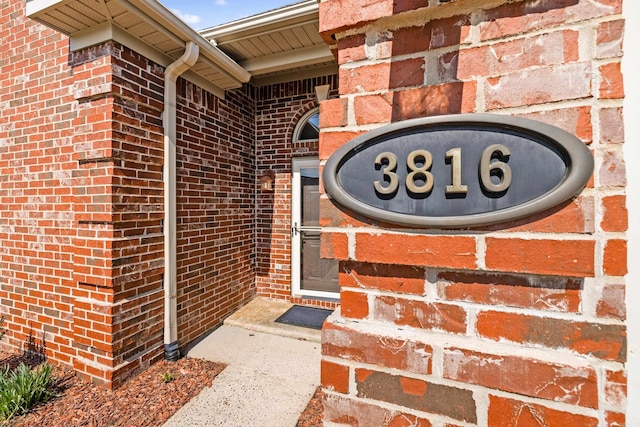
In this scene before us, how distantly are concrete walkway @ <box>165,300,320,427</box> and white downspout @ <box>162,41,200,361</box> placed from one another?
358 mm

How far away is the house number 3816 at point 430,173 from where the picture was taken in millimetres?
742

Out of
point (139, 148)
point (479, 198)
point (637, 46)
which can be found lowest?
point (479, 198)

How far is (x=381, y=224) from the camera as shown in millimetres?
854

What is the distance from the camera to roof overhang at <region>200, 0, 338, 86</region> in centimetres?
294

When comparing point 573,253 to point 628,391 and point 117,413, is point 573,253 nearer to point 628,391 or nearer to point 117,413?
point 628,391

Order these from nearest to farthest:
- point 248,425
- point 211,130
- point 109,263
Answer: point 248,425 < point 109,263 < point 211,130

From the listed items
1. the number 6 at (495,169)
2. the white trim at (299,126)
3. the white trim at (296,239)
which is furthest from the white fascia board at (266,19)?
the number 6 at (495,169)

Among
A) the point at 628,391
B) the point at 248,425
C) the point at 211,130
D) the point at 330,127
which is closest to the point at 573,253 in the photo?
the point at 628,391

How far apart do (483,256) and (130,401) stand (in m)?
2.96

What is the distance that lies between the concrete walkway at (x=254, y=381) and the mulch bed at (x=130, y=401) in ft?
0.32

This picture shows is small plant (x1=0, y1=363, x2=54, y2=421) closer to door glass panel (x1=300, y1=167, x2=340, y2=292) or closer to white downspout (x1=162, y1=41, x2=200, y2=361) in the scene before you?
white downspout (x1=162, y1=41, x2=200, y2=361)

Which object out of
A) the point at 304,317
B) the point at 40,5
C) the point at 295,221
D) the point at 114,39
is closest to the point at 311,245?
the point at 295,221

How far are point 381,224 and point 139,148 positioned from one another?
107 inches

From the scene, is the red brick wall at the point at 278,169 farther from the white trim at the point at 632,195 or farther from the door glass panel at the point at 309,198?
the white trim at the point at 632,195
